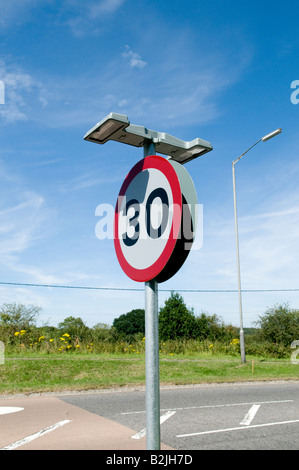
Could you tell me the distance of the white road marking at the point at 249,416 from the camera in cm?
743

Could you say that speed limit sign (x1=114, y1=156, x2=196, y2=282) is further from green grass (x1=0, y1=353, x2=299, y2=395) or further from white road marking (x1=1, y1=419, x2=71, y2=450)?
green grass (x1=0, y1=353, x2=299, y2=395)

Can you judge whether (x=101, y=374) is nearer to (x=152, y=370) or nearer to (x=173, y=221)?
(x=152, y=370)

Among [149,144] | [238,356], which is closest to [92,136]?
[149,144]

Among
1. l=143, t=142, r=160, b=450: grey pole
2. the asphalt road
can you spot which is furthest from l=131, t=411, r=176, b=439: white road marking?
l=143, t=142, r=160, b=450: grey pole

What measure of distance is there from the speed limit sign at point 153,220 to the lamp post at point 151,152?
18 centimetres

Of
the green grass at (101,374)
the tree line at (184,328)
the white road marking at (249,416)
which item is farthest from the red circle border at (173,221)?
the tree line at (184,328)

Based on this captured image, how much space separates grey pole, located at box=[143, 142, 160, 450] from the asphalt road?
11.9 feet

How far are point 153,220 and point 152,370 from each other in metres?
0.98

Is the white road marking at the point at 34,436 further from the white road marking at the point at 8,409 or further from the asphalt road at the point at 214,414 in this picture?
the white road marking at the point at 8,409

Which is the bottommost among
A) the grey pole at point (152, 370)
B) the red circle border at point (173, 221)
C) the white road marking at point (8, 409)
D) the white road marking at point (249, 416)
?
the white road marking at point (249, 416)

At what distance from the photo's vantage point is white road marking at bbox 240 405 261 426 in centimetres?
743

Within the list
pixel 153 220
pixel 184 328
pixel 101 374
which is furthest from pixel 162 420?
pixel 184 328

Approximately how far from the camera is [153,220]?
2.68m
